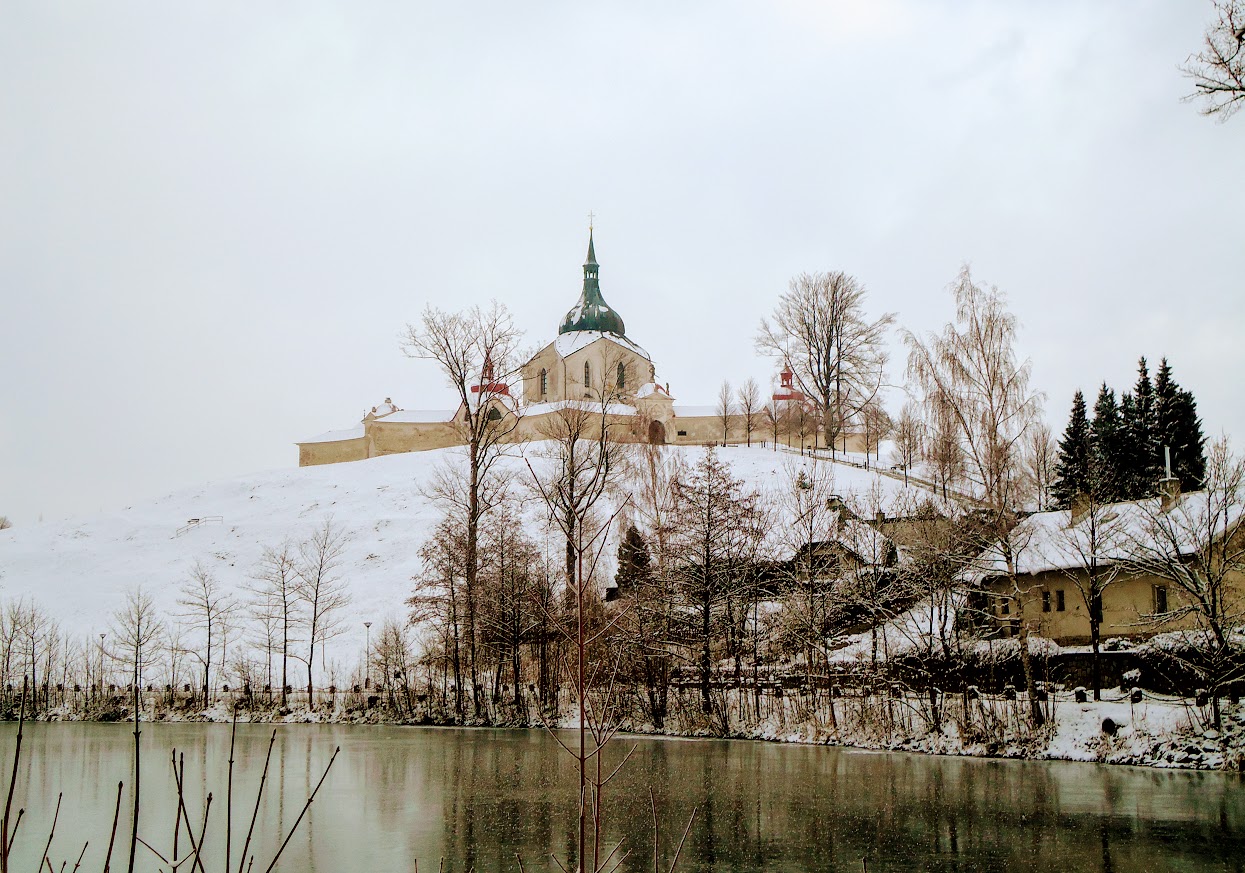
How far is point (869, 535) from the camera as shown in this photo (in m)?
35.7

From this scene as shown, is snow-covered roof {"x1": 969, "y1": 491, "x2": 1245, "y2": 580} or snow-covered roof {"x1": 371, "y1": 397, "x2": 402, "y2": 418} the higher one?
snow-covered roof {"x1": 371, "y1": 397, "x2": 402, "y2": 418}

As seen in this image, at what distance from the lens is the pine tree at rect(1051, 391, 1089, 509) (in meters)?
47.3

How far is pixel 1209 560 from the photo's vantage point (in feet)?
75.7

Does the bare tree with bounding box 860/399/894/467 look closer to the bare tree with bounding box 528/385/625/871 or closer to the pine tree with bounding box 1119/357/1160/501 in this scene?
the pine tree with bounding box 1119/357/1160/501

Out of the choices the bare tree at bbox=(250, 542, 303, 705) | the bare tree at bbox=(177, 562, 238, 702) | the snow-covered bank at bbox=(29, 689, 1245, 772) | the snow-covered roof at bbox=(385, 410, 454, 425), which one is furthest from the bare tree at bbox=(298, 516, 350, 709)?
the snow-covered roof at bbox=(385, 410, 454, 425)

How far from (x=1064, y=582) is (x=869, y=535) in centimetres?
Result: 629

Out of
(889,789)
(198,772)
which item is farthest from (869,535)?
(198,772)

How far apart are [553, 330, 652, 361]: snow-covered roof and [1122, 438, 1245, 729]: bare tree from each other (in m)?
59.9

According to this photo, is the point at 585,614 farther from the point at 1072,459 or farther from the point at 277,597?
the point at 1072,459

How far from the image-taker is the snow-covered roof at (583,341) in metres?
85.2

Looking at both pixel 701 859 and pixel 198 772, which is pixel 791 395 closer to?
pixel 198 772

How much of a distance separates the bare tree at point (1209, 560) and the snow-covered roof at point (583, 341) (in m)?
59.9

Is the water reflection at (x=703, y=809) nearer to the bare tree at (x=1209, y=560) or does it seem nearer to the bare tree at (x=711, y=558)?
the bare tree at (x=1209, y=560)

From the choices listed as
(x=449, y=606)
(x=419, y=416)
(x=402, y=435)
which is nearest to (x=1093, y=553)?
(x=449, y=606)
